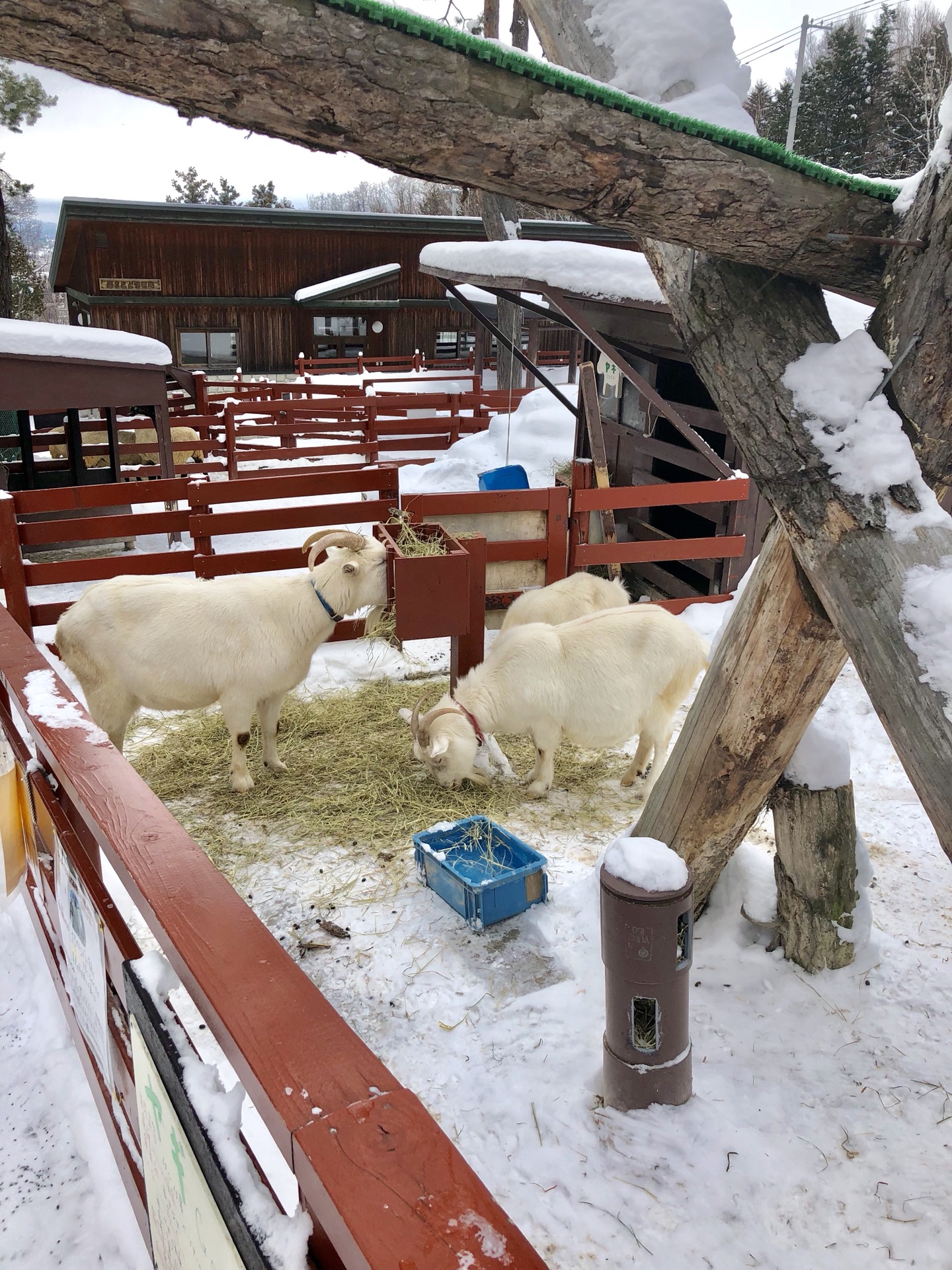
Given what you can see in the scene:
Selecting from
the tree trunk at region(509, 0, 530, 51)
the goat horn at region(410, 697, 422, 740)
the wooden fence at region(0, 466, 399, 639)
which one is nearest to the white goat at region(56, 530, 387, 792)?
the goat horn at region(410, 697, 422, 740)

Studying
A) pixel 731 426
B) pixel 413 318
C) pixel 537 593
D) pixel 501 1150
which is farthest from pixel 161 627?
pixel 413 318

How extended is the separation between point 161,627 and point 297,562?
201cm

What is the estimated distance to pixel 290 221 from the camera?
23734 millimetres

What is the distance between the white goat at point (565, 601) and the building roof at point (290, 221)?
16059mm

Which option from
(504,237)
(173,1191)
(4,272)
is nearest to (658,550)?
(173,1191)

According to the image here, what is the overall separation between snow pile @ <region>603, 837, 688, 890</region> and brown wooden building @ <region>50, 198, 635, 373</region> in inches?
841

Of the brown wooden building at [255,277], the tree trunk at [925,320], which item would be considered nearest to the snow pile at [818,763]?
the tree trunk at [925,320]

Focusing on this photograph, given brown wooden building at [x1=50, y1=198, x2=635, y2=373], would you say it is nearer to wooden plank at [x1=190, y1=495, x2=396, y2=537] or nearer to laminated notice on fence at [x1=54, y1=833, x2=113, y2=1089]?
wooden plank at [x1=190, y1=495, x2=396, y2=537]

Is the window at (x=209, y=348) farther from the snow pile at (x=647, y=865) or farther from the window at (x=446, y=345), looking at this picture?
the snow pile at (x=647, y=865)

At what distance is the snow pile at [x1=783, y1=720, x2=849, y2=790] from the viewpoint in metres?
3.74

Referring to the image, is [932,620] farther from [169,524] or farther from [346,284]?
[346,284]

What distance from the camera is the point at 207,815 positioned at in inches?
210

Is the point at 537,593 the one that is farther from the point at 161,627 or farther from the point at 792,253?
the point at 792,253

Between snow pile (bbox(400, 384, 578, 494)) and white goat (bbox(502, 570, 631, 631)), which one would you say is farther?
snow pile (bbox(400, 384, 578, 494))
